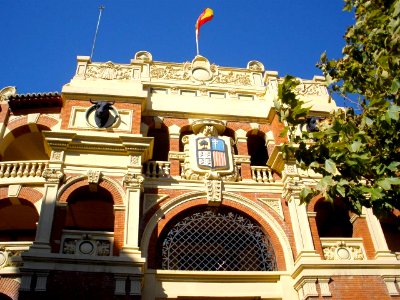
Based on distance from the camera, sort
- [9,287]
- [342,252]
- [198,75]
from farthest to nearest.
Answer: [198,75] < [342,252] < [9,287]

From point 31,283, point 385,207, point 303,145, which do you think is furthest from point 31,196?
point 385,207

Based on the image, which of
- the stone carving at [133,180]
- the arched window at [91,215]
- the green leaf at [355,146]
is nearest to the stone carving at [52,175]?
the stone carving at [133,180]

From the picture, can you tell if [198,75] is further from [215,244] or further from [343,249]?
[343,249]

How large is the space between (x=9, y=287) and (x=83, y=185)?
3.34m

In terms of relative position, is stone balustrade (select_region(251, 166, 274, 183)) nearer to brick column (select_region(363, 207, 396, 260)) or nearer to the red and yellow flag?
brick column (select_region(363, 207, 396, 260))

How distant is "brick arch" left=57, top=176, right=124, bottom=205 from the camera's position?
1228cm

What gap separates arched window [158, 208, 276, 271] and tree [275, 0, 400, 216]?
548 cm

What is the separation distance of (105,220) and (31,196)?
9.81ft

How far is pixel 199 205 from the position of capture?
1336cm

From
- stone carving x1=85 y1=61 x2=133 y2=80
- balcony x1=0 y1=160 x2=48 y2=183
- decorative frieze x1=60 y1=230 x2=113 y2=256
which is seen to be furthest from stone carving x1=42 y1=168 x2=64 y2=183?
stone carving x1=85 y1=61 x2=133 y2=80

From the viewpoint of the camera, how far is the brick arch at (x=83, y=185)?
40.3ft

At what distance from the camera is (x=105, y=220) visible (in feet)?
49.2

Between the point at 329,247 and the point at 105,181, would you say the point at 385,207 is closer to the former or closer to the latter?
the point at 329,247

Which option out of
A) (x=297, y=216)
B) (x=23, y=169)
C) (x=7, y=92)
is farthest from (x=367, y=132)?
(x=7, y=92)
